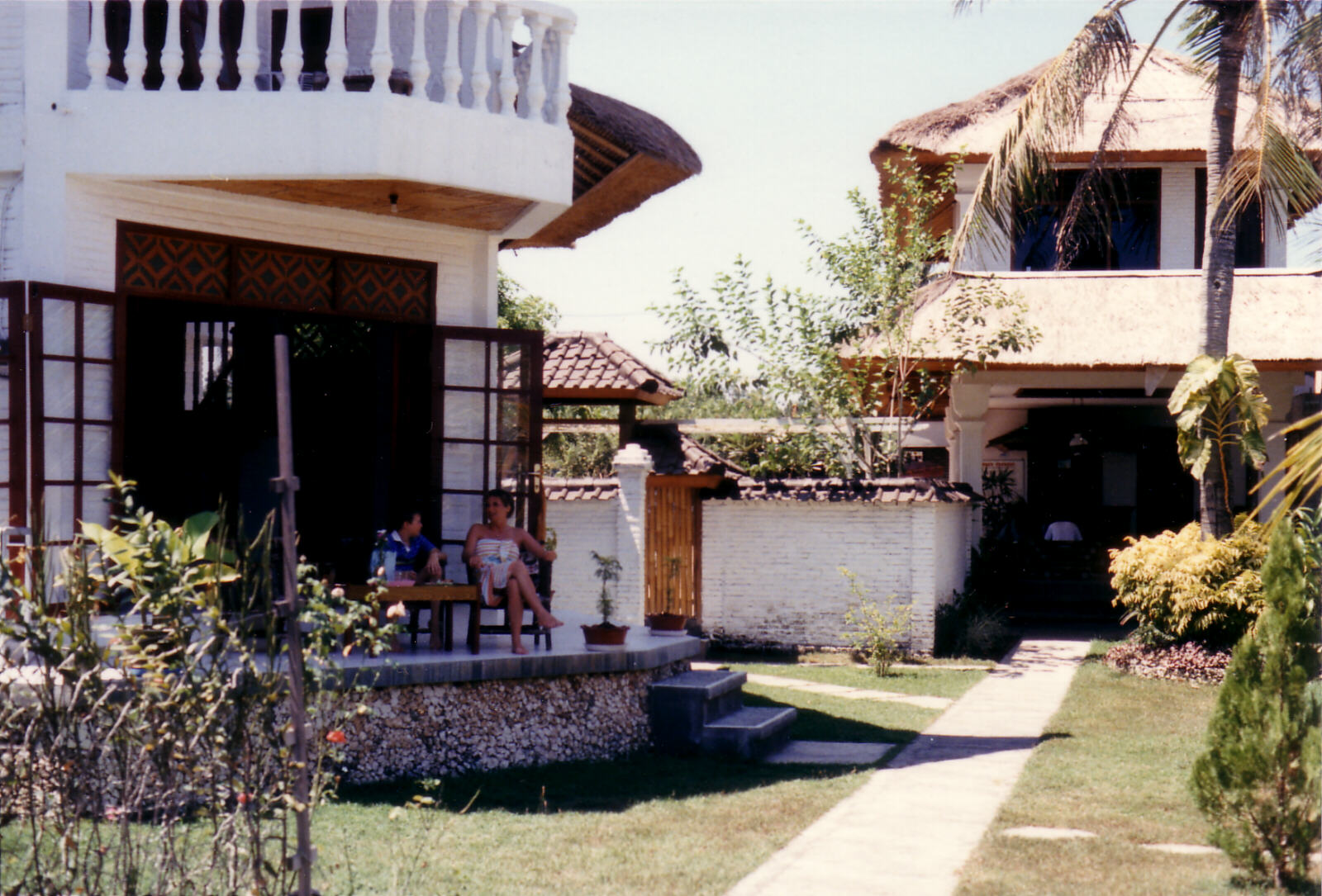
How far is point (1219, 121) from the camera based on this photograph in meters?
12.9

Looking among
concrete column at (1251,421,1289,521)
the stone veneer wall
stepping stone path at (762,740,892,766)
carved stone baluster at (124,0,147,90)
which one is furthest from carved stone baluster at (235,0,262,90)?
concrete column at (1251,421,1289,521)

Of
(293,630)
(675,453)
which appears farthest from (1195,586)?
(293,630)

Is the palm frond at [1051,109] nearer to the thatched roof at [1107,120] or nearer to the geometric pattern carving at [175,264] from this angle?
the thatched roof at [1107,120]

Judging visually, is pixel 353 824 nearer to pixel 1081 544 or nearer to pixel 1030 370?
pixel 1030 370

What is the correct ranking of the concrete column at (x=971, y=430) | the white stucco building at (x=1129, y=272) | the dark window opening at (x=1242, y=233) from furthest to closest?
the dark window opening at (x=1242, y=233) < the concrete column at (x=971, y=430) < the white stucco building at (x=1129, y=272)

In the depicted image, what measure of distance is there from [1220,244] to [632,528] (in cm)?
651

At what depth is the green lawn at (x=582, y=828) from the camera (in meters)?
5.68

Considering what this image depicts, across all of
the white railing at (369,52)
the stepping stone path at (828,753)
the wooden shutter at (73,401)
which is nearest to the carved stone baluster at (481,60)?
the white railing at (369,52)

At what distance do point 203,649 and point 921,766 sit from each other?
17.2ft

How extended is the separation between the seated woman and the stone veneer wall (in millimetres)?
406

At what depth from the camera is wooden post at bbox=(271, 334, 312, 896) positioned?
166 inches

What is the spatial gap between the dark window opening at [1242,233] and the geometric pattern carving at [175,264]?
12.5m

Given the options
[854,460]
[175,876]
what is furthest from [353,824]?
[854,460]

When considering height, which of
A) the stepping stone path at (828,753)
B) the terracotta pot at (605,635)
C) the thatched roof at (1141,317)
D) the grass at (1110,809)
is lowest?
the stepping stone path at (828,753)
